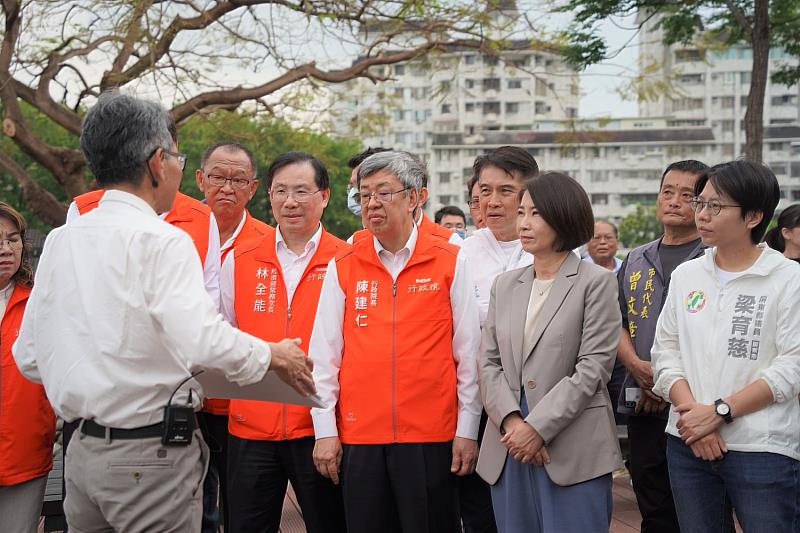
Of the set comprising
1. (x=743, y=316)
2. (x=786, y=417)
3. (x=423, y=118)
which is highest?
(x=423, y=118)

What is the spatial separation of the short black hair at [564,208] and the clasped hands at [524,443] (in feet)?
2.30

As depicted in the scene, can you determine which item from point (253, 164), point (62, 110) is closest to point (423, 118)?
point (62, 110)

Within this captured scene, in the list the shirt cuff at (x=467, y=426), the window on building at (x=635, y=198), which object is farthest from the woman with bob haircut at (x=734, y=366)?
the window on building at (x=635, y=198)

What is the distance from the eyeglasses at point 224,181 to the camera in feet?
15.1

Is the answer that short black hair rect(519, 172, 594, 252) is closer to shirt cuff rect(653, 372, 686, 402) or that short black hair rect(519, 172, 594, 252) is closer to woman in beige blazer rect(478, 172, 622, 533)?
woman in beige blazer rect(478, 172, 622, 533)

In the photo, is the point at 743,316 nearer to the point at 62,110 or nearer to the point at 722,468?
the point at 722,468

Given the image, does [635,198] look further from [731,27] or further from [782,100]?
[731,27]

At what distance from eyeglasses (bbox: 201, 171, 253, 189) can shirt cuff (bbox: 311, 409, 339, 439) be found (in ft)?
4.95

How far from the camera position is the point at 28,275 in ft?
12.3

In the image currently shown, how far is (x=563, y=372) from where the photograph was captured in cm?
328

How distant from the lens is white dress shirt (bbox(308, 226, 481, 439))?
3.56 meters

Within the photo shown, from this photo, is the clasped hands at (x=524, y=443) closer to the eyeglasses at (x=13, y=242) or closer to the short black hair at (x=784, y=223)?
the eyeglasses at (x=13, y=242)

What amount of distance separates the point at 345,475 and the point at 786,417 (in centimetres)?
164

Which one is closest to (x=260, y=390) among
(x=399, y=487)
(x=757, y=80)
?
(x=399, y=487)
